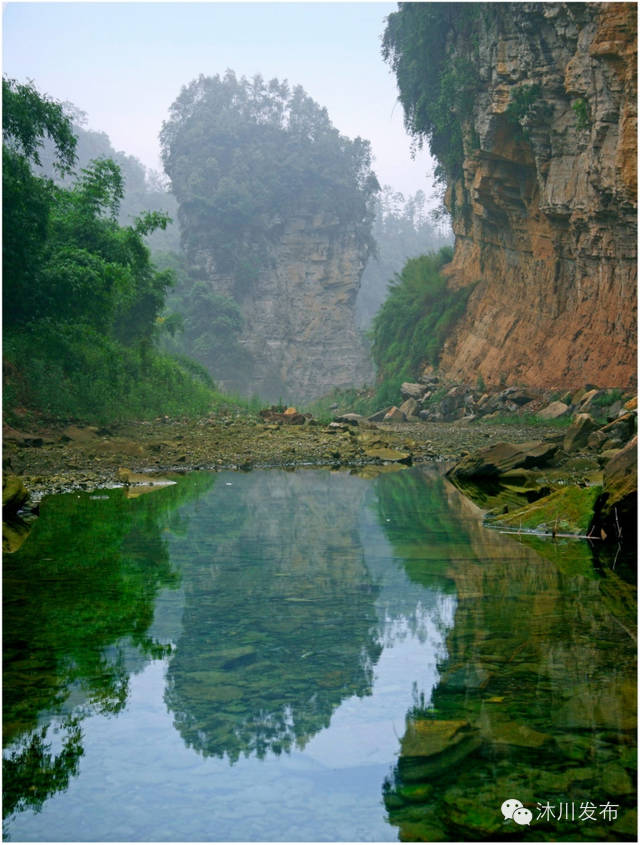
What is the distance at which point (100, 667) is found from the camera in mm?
4078

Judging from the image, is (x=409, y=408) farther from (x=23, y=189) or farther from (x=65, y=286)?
(x=23, y=189)

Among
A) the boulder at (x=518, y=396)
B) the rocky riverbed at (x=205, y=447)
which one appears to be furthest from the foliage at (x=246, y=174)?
the rocky riverbed at (x=205, y=447)

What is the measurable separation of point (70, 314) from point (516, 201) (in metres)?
15.2

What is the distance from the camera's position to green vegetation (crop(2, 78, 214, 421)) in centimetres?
1396

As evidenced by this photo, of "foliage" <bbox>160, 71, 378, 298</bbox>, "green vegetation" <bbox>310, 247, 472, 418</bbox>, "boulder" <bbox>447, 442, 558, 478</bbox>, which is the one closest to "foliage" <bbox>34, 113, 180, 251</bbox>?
"foliage" <bbox>160, 71, 378, 298</bbox>

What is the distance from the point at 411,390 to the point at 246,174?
90.7 feet

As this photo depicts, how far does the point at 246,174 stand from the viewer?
51.2 meters

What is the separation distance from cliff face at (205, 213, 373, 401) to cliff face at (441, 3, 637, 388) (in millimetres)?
22171

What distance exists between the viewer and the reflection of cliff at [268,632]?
11.3 ft

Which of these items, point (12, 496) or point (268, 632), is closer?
point (268, 632)

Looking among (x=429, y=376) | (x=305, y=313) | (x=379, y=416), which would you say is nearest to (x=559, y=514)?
(x=379, y=416)

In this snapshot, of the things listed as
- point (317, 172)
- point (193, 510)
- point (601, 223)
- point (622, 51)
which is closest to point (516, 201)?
point (601, 223)

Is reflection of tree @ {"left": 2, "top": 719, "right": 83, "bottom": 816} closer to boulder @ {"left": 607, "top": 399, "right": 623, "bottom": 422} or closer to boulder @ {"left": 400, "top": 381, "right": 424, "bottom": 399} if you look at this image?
boulder @ {"left": 607, "top": 399, "right": 623, "bottom": 422}

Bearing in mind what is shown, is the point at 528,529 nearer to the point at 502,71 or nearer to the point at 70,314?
the point at 70,314
